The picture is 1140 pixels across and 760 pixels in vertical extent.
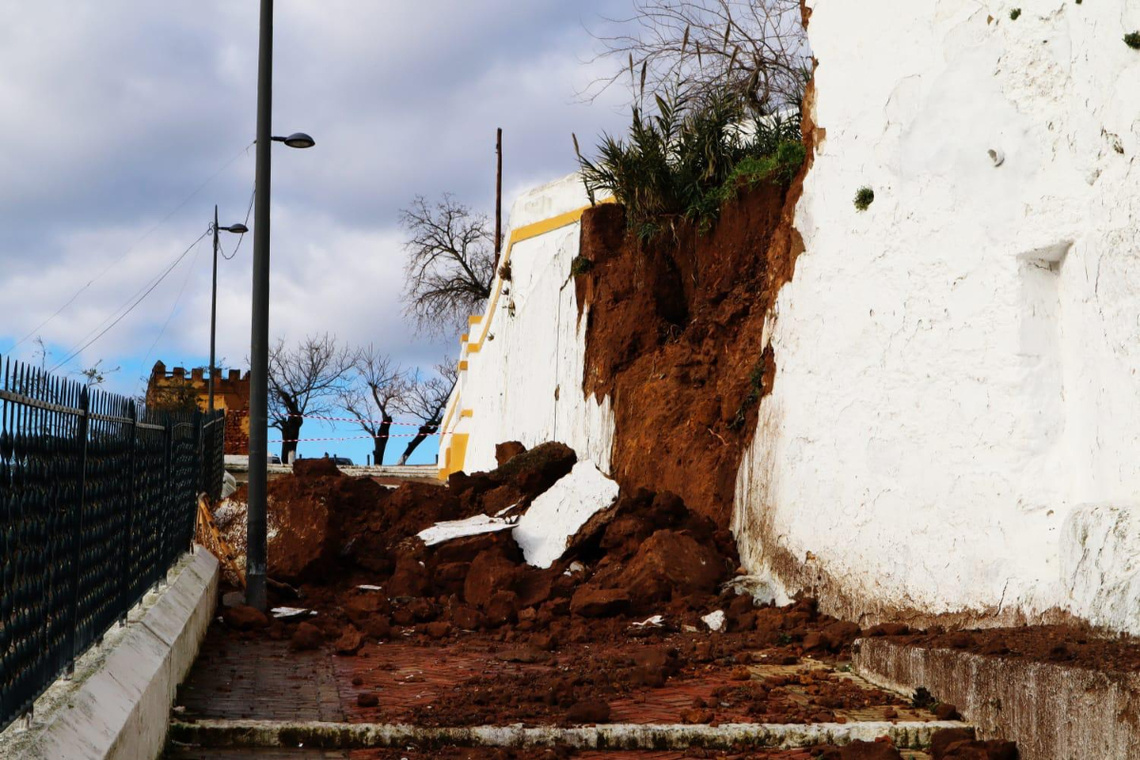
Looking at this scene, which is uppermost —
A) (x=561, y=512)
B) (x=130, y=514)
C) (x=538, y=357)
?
(x=538, y=357)

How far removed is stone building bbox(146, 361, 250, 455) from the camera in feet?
130

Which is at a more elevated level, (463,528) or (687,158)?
(687,158)

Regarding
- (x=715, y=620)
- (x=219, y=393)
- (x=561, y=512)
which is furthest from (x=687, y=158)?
(x=219, y=393)

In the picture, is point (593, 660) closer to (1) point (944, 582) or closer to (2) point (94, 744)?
(1) point (944, 582)

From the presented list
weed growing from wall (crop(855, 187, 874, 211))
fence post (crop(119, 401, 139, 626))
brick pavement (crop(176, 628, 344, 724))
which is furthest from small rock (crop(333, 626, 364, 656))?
weed growing from wall (crop(855, 187, 874, 211))

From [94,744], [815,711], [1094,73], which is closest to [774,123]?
[1094,73]

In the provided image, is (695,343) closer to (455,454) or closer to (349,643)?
(349,643)

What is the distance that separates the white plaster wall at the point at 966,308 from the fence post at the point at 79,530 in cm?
493

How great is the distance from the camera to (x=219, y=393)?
48.1 metres

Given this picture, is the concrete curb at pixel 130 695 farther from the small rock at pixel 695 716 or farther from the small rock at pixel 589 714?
the small rock at pixel 695 716

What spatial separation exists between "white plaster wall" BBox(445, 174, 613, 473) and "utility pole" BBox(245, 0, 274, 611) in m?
4.28

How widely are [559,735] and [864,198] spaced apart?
4.81 meters

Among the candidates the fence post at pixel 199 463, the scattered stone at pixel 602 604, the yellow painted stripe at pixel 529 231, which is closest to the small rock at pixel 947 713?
the scattered stone at pixel 602 604

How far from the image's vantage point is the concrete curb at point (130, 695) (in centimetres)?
379
